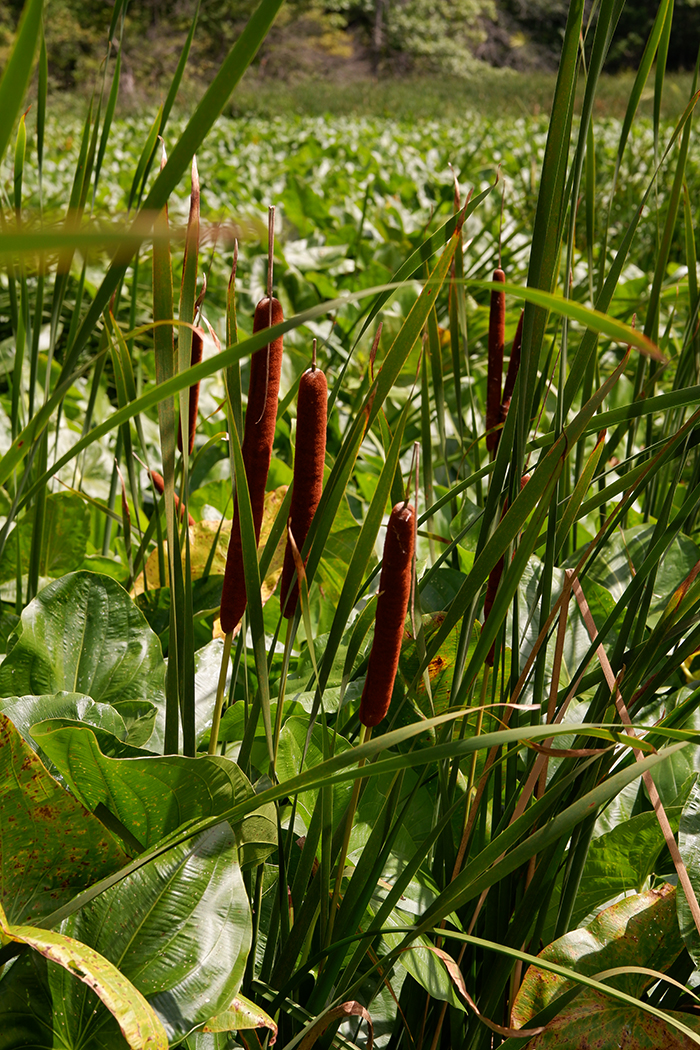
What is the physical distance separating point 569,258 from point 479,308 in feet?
3.97

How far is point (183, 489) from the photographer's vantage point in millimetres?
502

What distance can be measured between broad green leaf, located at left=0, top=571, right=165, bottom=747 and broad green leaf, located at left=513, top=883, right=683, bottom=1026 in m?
0.34

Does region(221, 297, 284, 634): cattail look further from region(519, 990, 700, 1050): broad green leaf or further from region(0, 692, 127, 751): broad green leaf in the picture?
region(519, 990, 700, 1050): broad green leaf

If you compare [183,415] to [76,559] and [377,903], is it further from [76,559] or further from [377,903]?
[76,559]

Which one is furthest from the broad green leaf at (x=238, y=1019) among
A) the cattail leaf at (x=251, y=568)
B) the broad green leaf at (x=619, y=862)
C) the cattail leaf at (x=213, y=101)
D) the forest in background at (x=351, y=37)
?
the forest in background at (x=351, y=37)

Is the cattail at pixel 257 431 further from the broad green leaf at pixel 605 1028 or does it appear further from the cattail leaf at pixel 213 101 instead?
the broad green leaf at pixel 605 1028

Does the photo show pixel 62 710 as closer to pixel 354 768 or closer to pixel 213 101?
pixel 354 768

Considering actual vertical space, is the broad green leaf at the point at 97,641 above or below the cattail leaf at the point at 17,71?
below

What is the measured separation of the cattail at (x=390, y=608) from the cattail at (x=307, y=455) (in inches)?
2.2

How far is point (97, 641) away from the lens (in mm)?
710

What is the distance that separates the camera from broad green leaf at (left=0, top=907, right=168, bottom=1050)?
366mm

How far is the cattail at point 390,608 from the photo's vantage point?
38 centimetres

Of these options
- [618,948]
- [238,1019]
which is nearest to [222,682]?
[238,1019]

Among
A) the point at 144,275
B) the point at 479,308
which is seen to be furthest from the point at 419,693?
the point at 144,275
